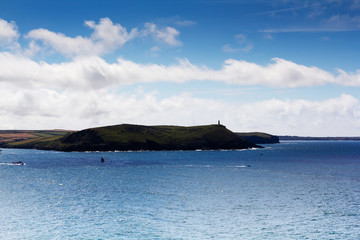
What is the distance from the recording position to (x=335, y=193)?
7419 cm

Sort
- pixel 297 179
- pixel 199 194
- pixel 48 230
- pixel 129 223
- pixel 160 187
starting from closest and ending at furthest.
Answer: pixel 48 230
pixel 129 223
pixel 199 194
pixel 160 187
pixel 297 179

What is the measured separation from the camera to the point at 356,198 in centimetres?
6806

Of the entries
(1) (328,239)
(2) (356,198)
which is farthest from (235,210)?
(2) (356,198)

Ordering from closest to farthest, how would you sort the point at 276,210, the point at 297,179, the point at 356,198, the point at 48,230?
the point at 48,230 < the point at 276,210 < the point at 356,198 < the point at 297,179

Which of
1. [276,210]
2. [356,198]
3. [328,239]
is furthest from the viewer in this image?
[356,198]

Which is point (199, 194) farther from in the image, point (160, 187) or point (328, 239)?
point (328, 239)

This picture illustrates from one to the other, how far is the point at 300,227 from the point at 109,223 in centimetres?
2834

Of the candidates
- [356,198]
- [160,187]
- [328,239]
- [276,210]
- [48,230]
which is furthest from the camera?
[160,187]

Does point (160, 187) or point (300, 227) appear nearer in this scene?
point (300, 227)

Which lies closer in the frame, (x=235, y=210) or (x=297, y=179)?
(x=235, y=210)

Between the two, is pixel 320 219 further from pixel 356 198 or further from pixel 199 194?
pixel 199 194

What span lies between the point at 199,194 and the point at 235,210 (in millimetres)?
16552

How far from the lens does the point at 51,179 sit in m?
99.2

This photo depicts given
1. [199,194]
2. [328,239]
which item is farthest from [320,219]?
[199,194]
